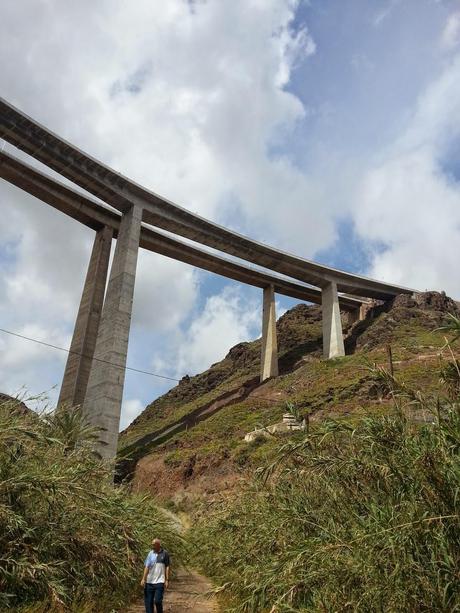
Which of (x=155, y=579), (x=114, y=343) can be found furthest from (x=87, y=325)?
(x=155, y=579)

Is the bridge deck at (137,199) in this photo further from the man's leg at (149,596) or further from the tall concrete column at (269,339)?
the man's leg at (149,596)

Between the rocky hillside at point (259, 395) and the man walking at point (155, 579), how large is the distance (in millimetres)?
4668

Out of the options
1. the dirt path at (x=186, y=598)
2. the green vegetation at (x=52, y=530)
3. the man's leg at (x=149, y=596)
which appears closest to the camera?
the green vegetation at (x=52, y=530)

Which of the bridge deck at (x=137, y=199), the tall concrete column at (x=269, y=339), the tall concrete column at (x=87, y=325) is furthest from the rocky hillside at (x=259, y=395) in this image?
the bridge deck at (x=137, y=199)

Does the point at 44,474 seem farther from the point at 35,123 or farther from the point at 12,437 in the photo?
the point at 35,123

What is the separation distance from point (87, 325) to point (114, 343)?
4730mm

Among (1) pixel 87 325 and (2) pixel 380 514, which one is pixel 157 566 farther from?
(1) pixel 87 325

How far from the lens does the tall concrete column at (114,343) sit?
26.8 meters

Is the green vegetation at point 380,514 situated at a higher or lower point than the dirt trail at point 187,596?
higher

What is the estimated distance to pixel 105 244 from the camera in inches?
1356

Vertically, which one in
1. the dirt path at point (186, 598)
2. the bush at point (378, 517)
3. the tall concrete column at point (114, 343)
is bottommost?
the dirt path at point (186, 598)

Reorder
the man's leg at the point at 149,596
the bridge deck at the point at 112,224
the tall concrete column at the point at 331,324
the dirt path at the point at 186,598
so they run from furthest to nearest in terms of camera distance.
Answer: the tall concrete column at the point at 331,324 < the bridge deck at the point at 112,224 < the dirt path at the point at 186,598 < the man's leg at the point at 149,596

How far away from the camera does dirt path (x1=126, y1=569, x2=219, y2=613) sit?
30.1 ft

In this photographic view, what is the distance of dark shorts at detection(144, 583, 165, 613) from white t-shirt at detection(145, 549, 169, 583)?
7 cm
